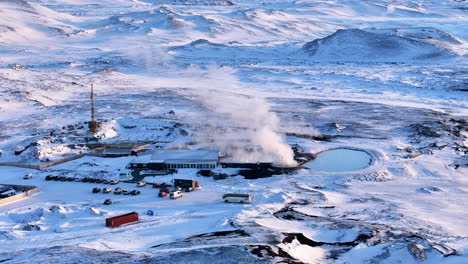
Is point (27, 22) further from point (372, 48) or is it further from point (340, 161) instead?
point (340, 161)

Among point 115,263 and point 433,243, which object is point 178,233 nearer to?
point 115,263

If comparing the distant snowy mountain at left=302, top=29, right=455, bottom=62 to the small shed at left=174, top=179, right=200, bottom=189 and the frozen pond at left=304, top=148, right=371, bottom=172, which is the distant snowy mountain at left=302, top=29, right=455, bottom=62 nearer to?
the frozen pond at left=304, top=148, right=371, bottom=172

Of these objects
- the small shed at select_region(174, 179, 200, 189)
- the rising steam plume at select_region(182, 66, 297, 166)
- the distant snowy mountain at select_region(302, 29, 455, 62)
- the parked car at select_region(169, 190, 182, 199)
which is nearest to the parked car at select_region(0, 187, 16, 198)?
the parked car at select_region(169, 190, 182, 199)

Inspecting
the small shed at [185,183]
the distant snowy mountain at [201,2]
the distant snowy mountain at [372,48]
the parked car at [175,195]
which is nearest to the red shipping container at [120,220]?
the parked car at [175,195]

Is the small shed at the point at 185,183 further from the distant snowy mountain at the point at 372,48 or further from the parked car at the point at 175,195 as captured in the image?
the distant snowy mountain at the point at 372,48

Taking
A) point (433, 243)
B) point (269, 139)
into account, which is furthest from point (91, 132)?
point (433, 243)

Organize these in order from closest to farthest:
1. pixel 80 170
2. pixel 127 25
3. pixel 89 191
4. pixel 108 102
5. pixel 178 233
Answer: pixel 178 233, pixel 89 191, pixel 80 170, pixel 108 102, pixel 127 25
